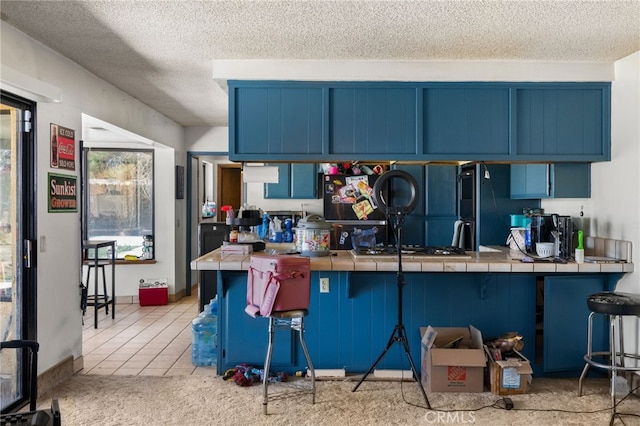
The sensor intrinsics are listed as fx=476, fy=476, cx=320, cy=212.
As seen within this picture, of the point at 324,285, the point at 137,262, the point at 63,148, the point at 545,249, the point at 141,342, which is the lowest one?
the point at 141,342

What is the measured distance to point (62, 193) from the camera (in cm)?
350

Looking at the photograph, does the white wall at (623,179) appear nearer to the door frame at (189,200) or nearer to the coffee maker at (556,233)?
the coffee maker at (556,233)

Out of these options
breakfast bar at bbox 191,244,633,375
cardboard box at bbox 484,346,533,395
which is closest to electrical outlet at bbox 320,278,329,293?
breakfast bar at bbox 191,244,633,375

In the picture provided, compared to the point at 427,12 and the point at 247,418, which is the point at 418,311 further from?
the point at 427,12

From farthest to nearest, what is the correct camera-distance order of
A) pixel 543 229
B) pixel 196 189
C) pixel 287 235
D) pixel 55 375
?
pixel 196 189 → pixel 287 235 → pixel 543 229 → pixel 55 375

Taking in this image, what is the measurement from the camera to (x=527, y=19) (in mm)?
2793

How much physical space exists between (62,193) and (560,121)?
3.81 meters

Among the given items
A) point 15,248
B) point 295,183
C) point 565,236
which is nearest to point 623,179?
point 565,236

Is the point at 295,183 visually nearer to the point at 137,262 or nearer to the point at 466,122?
the point at 137,262

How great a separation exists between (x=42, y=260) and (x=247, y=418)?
1766mm

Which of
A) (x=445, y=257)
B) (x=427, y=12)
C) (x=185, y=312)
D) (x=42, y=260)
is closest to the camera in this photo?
(x=427, y=12)

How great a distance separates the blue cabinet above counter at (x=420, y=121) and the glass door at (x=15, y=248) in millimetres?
1419

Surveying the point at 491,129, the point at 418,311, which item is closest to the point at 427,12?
the point at 491,129

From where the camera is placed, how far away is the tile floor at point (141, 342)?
3.76 metres
